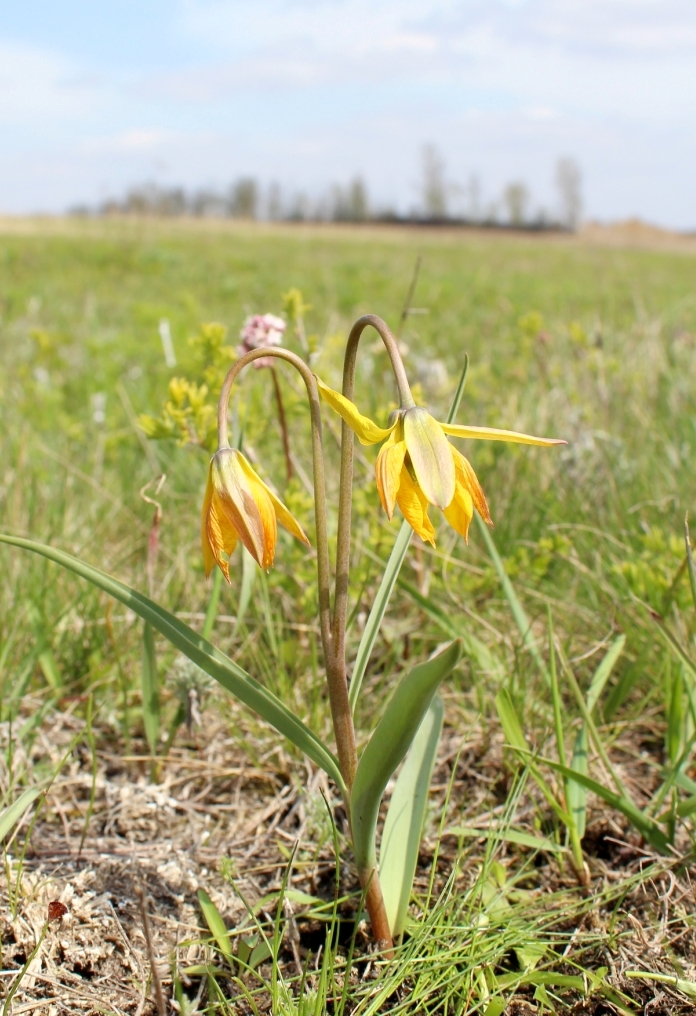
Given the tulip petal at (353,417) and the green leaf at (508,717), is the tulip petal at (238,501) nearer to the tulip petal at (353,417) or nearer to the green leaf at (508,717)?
the tulip petal at (353,417)

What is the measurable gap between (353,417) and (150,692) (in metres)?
0.97

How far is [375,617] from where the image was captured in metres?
1.32

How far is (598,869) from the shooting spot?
1.56 meters

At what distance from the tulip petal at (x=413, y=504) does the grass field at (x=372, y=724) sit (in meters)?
0.59

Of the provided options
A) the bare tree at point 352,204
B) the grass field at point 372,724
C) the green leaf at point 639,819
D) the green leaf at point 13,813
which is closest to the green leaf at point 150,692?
the grass field at point 372,724

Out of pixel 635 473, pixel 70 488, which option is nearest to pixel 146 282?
pixel 70 488

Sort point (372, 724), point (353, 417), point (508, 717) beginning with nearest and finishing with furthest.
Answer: point (353, 417)
point (508, 717)
point (372, 724)

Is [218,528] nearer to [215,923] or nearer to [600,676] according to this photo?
[215,923]

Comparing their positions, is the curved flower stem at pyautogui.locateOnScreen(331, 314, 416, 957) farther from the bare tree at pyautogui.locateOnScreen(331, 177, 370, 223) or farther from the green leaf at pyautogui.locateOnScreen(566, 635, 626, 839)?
the bare tree at pyautogui.locateOnScreen(331, 177, 370, 223)

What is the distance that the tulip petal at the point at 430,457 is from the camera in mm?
1035

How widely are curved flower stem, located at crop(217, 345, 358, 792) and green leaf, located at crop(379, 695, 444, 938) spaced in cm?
14

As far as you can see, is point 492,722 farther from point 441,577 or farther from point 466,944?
point 466,944

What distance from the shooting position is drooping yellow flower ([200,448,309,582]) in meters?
1.09

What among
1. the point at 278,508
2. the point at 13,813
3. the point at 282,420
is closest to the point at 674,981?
the point at 278,508
